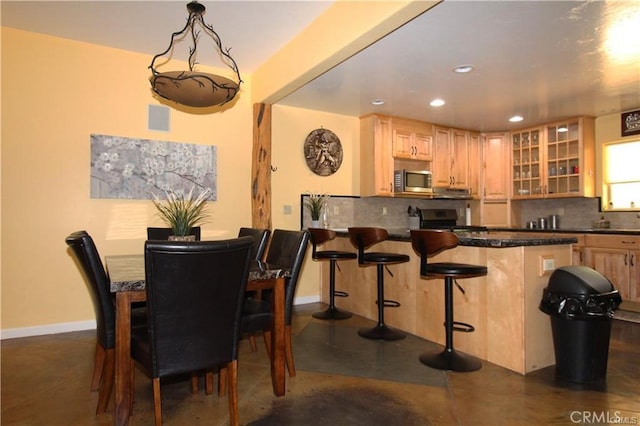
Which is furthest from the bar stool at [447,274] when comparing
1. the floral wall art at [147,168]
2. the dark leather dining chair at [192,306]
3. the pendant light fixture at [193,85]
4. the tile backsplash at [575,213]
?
the tile backsplash at [575,213]

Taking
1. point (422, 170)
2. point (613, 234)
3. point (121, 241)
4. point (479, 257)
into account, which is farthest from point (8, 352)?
point (613, 234)

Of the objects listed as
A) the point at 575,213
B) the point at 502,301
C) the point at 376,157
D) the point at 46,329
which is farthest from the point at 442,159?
the point at 46,329

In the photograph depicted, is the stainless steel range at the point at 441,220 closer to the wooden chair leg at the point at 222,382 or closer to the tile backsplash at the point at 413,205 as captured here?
the tile backsplash at the point at 413,205

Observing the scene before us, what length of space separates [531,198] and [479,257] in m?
3.68

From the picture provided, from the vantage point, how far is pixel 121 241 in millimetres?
4008

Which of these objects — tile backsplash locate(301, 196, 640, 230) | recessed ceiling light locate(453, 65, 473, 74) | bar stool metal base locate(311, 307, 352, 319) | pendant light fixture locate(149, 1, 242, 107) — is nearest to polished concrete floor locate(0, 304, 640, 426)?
bar stool metal base locate(311, 307, 352, 319)

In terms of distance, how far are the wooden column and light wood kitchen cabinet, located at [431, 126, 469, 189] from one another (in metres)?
2.66

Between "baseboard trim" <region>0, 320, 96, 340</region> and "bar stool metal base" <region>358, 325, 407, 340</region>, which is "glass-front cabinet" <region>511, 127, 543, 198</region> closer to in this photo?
"bar stool metal base" <region>358, 325, 407, 340</region>

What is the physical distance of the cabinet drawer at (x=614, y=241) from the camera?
446 centimetres

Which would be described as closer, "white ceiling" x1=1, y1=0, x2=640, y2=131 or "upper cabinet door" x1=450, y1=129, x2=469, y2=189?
"white ceiling" x1=1, y1=0, x2=640, y2=131

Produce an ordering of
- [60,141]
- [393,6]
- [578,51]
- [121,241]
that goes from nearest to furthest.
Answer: [393,6], [578,51], [60,141], [121,241]

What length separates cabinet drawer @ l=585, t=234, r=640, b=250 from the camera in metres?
4.46

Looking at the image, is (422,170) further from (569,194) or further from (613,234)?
(613,234)

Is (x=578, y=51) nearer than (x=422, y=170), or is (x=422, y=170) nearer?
(x=578, y=51)
